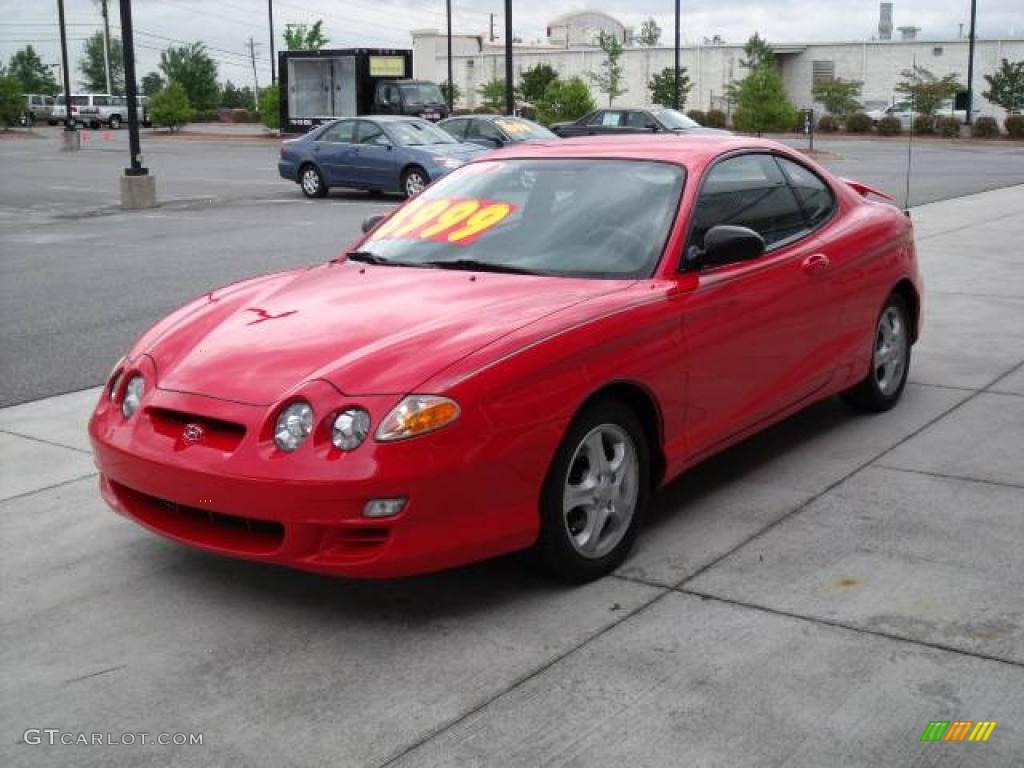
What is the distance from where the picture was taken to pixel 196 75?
8594cm

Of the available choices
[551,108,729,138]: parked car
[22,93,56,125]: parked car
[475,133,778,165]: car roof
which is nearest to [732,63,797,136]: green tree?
[551,108,729,138]: parked car

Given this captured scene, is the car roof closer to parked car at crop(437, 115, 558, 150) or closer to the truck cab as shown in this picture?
parked car at crop(437, 115, 558, 150)

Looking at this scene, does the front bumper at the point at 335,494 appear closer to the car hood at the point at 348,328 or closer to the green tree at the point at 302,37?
the car hood at the point at 348,328

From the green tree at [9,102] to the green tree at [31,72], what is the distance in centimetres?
4443

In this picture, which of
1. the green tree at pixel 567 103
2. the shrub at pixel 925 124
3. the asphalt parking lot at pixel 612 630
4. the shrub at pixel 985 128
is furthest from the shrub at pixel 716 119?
the asphalt parking lot at pixel 612 630

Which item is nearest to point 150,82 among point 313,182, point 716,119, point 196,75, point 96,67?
point 96,67

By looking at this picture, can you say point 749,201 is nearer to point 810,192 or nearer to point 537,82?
point 810,192

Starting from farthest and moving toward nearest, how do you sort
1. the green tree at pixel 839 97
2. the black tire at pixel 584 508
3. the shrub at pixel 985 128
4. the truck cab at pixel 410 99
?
1. the green tree at pixel 839 97
2. the shrub at pixel 985 128
3. the truck cab at pixel 410 99
4. the black tire at pixel 584 508

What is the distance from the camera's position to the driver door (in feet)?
16.8

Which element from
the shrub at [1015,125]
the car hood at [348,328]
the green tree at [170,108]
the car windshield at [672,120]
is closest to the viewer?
the car hood at [348,328]

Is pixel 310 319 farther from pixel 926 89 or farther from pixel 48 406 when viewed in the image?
pixel 926 89

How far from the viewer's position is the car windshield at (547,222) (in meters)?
5.17

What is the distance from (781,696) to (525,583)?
1.16m

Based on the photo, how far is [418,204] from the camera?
19.8 ft
